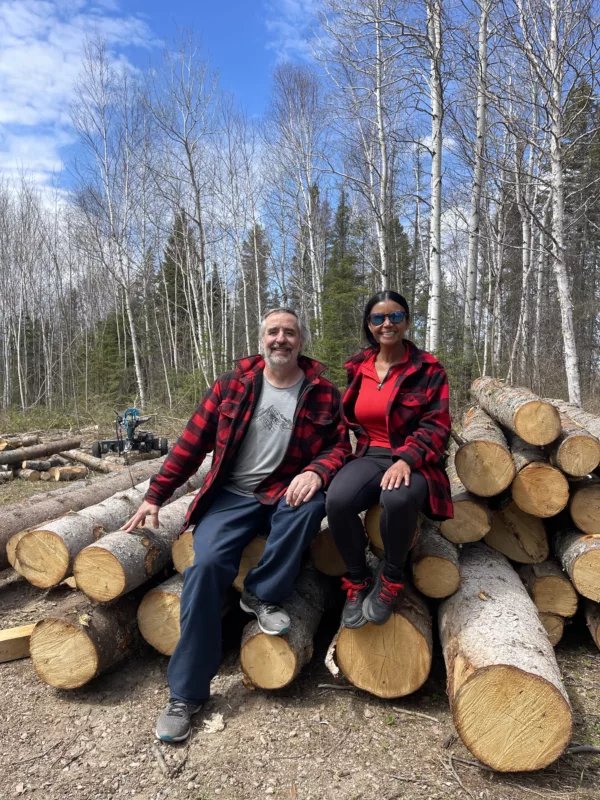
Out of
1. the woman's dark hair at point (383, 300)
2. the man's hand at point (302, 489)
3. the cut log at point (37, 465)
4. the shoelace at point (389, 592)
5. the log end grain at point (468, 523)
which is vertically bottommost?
the cut log at point (37, 465)

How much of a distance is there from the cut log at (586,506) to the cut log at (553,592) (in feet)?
1.11

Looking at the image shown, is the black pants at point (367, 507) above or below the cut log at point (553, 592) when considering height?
above

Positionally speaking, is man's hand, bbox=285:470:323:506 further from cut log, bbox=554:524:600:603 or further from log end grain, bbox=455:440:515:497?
cut log, bbox=554:524:600:603

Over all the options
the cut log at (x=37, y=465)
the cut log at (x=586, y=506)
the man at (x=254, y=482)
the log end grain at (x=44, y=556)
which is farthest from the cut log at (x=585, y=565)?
the cut log at (x=37, y=465)

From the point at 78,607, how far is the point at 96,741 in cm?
71

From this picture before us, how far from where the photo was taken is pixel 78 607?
2.92 meters

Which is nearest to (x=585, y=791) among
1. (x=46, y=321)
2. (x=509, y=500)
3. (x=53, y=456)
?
(x=509, y=500)

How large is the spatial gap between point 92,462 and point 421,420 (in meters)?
6.97

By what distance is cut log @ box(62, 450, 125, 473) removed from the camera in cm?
804

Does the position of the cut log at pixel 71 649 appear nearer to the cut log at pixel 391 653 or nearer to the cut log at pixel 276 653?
the cut log at pixel 276 653

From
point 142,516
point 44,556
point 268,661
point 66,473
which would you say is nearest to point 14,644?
point 44,556

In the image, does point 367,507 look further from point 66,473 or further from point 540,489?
point 66,473

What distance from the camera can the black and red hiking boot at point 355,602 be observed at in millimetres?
2568

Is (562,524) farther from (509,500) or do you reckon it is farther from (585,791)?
(585,791)
